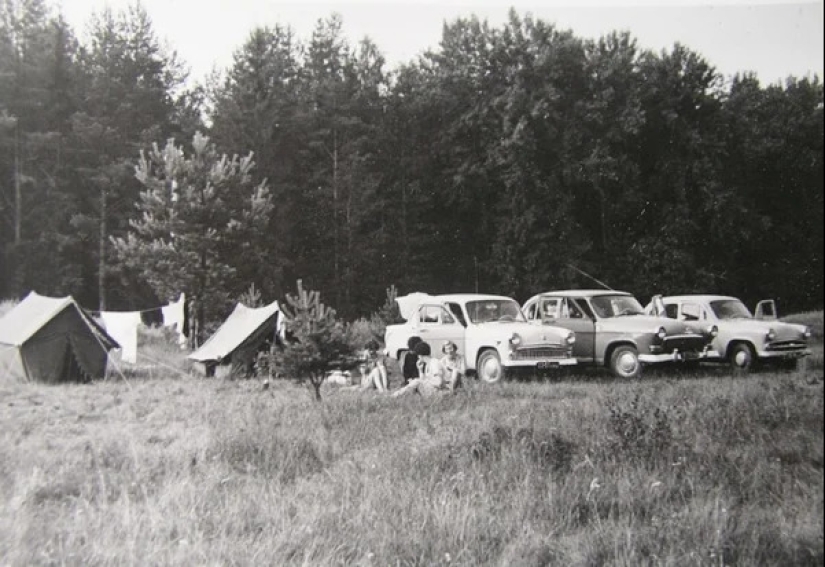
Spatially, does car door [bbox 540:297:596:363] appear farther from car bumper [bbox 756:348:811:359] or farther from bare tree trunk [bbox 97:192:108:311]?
bare tree trunk [bbox 97:192:108:311]

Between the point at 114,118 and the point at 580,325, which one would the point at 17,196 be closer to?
the point at 114,118

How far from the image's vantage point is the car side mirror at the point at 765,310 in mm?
3551

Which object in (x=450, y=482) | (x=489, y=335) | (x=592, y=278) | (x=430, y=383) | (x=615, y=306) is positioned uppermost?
(x=592, y=278)

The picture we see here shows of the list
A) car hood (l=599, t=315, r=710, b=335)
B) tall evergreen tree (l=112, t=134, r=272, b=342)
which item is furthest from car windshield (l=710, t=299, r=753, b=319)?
tall evergreen tree (l=112, t=134, r=272, b=342)

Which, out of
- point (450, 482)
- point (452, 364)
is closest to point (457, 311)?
point (452, 364)

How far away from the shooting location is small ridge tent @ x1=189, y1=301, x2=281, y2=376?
9.88 meters

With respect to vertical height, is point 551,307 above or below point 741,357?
above

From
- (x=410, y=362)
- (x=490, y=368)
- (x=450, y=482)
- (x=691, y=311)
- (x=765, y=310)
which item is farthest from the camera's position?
(x=410, y=362)

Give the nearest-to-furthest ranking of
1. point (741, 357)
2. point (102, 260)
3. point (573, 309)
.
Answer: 1. point (741, 357)
2. point (102, 260)
3. point (573, 309)

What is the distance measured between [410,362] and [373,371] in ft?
2.78

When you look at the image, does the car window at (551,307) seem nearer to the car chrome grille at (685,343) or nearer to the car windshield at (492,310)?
the car windshield at (492,310)

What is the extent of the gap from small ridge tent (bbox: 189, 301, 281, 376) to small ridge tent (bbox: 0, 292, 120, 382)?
130cm

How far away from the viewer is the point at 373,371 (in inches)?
331

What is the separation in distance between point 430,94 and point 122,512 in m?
3.31
